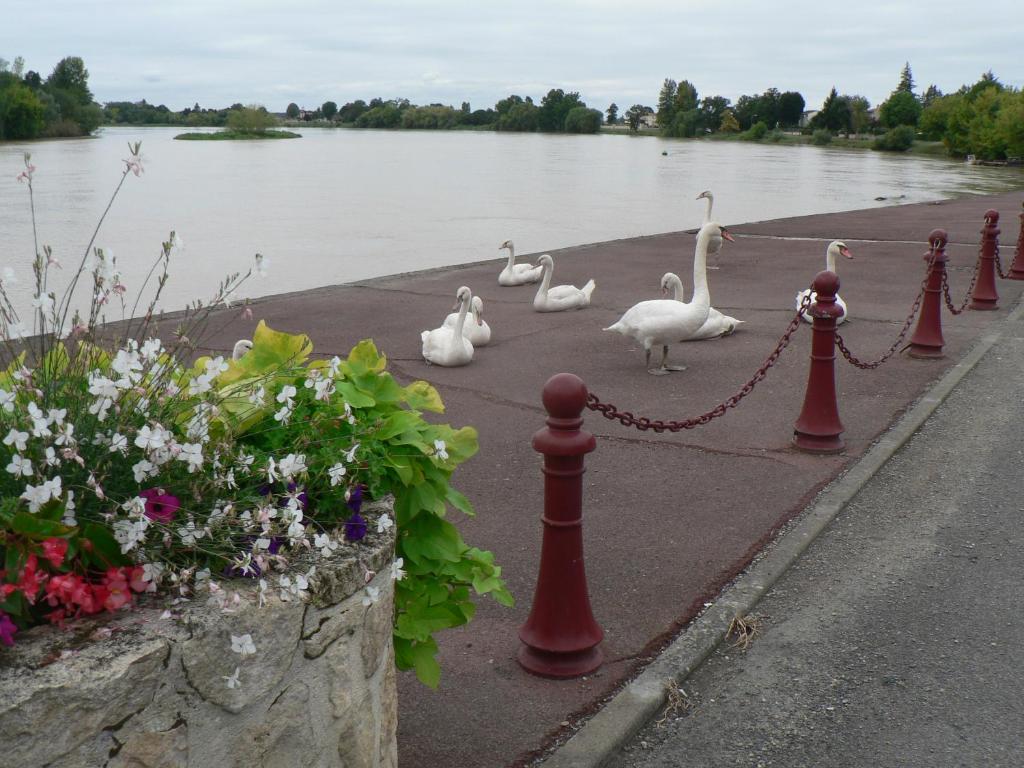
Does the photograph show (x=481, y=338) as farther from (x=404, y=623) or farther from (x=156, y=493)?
(x=156, y=493)

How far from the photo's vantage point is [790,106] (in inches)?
6058

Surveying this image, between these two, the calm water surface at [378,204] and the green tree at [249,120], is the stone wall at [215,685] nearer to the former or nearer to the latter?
the calm water surface at [378,204]

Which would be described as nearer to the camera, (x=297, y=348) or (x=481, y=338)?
(x=297, y=348)

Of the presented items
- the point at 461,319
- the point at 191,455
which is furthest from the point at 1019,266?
the point at 191,455

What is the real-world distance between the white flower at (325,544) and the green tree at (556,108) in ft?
503

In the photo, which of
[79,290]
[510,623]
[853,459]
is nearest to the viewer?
[510,623]

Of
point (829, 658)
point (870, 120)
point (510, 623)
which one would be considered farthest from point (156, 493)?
point (870, 120)

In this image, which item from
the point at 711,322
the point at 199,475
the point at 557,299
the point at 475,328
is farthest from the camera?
the point at 557,299

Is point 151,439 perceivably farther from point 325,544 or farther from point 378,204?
point 378,204

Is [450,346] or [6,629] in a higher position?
[6,629]

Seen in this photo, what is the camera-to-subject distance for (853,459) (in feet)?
22.9

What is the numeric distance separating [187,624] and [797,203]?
42.0 m

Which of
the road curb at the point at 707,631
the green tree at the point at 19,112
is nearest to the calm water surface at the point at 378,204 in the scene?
the road curb at the point at 707,631

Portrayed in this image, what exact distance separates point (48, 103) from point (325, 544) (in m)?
116
